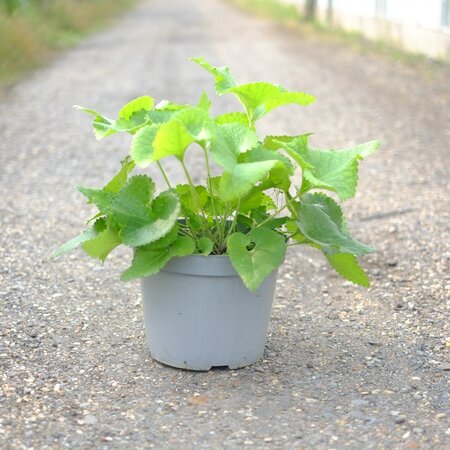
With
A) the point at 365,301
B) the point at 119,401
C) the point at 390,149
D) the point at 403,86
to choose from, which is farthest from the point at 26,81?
the point at 119,401

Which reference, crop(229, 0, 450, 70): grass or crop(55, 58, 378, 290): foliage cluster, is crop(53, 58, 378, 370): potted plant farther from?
crop(229, 0, 450, 70): grass

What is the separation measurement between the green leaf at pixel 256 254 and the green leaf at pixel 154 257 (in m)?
0.14

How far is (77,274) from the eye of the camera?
4.22 m

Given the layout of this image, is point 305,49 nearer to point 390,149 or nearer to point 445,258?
point 390,149

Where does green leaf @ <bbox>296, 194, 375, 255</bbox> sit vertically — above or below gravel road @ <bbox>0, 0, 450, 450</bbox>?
above

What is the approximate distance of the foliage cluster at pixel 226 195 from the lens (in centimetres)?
286

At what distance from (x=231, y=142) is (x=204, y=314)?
56 cm

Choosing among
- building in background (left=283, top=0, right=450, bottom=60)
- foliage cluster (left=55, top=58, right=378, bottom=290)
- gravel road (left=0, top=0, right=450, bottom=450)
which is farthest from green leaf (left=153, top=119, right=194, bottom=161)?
building in background (left=283, top=0, right=450, bottom=60)

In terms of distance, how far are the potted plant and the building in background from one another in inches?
355

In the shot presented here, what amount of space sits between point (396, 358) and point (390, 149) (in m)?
3.92

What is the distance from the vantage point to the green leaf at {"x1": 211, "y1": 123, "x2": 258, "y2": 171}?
2812 mm

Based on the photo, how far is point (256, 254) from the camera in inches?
116

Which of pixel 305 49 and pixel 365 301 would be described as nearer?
pixel 365 301

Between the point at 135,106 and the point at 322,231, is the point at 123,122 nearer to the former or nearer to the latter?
the point at 135,106
